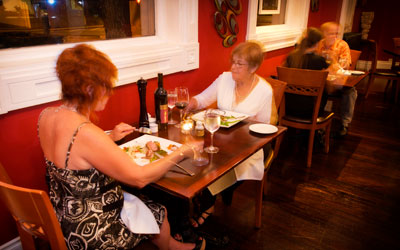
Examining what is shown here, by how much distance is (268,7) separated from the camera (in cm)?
425

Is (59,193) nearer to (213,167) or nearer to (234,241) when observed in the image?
(213,167)

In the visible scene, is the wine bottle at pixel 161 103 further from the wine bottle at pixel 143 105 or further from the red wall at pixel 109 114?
the red wall at pixel 109 114

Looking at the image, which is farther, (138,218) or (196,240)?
(196,240)

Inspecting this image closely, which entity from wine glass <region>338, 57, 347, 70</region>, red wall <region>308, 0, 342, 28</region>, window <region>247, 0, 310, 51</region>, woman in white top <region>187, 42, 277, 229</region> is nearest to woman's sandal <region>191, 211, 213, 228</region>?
woman in white top <region>187, 42, 277, 229</region>

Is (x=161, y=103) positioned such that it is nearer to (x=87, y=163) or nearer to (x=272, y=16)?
(x=87, y=163)

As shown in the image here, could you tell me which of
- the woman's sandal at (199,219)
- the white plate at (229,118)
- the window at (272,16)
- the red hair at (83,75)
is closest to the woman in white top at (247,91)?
the woman's sandal at (199,219)

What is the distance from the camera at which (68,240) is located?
122cm

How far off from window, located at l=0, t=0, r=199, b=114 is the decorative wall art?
0.36 metres

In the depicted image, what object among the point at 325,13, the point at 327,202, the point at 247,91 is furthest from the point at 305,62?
the point at 325,13

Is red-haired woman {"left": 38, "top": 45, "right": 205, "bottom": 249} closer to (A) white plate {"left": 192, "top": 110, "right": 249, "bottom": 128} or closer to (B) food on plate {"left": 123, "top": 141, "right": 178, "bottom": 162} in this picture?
(B) food on plate {"left": 123, "top": 141, "right": 178, "bottom": 162}

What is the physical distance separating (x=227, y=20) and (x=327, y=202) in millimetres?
1884

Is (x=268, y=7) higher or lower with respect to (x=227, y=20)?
higher

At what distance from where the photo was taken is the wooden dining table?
4.00ft

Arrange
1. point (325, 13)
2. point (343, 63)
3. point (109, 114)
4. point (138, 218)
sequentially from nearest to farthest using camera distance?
point (138, 218) < point (109, 114) < point (343, 63) < point (325, 13)
